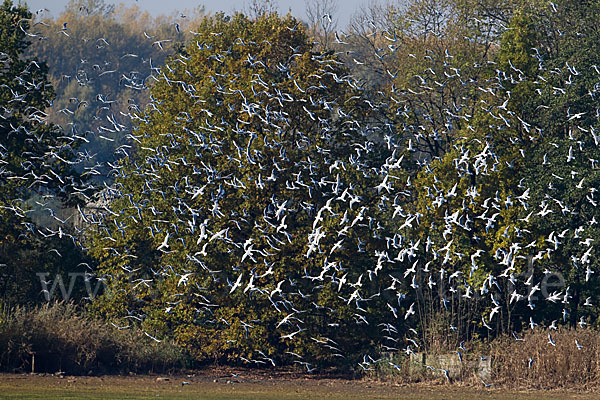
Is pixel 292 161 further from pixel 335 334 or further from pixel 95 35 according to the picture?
pixel 95 35

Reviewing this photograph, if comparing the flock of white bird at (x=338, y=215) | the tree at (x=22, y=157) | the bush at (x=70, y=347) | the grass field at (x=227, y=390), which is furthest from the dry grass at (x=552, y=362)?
the tree at (x=22, y=157)

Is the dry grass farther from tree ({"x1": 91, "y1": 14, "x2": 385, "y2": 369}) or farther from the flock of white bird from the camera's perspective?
tree ({"x1": 91, "y1": 14, "x2": 385, "y2": 369})

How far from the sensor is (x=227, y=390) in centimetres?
3158

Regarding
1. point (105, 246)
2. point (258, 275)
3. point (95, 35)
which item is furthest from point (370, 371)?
point (95, 35)

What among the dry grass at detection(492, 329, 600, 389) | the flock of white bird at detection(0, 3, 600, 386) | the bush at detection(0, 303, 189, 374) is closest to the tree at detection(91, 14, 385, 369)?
the flock of white bird at detection(0, 3, 600, 386)

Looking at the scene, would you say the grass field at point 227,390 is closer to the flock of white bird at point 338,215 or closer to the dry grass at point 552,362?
the dry grass at point 552,362

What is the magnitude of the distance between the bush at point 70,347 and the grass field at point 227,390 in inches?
45.9

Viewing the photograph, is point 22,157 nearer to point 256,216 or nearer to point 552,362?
point 256,216

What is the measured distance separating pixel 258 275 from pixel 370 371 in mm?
5241

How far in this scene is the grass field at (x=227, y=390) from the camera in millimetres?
28250

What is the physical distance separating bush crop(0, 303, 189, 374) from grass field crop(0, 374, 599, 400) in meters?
1.17

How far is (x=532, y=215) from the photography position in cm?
3778

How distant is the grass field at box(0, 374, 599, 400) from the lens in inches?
1112

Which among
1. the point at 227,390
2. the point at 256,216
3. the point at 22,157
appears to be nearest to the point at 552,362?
the point at 227,390
